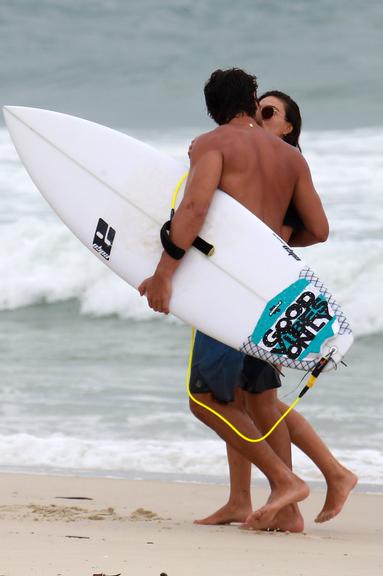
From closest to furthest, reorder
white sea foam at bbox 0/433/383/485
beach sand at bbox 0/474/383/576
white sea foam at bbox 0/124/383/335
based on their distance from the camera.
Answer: beach sand at bbox 0/474/383/576, white sea foam at bbox 0/433/383/485, white sea foam at bbox 0/124/383/335

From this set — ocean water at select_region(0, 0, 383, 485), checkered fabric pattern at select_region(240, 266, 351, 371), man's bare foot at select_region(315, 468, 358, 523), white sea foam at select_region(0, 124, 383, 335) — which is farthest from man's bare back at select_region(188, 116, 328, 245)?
white sea foam at select_region(0, 124, 383, 335)

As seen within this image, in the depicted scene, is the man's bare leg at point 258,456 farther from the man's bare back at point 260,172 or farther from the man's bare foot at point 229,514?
the man's bare back at point 260,172

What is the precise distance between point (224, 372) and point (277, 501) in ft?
1.45

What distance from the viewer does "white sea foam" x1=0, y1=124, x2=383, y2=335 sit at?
10562mm

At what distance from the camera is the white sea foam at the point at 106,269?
1056 cm

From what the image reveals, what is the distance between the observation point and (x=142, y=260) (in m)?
4.00

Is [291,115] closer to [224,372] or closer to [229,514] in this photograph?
[224,372]

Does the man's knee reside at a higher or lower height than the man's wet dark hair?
lower

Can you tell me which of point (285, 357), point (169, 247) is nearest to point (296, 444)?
point (285, 357)

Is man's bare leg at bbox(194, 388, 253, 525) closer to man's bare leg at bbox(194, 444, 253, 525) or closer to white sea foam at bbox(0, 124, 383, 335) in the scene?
man's bare leg at bbox(194, 444, 253, 525)

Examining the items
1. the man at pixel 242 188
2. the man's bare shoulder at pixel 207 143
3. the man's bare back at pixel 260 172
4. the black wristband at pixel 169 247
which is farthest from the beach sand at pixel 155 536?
the man's bare shoulder at pixel 207 143

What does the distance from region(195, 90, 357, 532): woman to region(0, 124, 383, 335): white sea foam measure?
18.0ft

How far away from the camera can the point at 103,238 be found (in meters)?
4.16

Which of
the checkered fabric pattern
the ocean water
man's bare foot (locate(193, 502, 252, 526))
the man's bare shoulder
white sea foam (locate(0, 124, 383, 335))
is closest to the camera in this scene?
the man's bare shoulder
